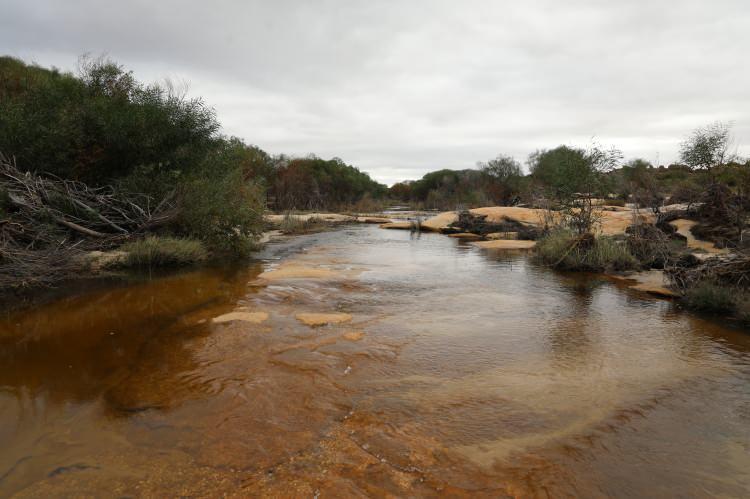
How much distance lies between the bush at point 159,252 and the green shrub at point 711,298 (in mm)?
11718

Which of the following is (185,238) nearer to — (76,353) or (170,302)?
Answer: (170,302)

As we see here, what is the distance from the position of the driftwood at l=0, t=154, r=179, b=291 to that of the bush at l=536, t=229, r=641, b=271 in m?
11.0

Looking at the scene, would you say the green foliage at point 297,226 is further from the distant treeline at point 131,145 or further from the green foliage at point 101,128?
the green foliage at point 101,128

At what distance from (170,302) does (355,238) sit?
1348 cm

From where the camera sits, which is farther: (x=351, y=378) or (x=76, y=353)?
(x=76, y=353)

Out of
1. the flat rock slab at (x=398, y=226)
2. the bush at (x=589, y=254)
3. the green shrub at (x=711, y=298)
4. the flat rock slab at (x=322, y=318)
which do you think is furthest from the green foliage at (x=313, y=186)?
the green shrub at (x=711, y=298)

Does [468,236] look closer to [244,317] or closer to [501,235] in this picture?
[501,235]

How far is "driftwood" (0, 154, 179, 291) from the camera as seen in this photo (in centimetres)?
791

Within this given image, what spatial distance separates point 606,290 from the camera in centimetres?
984

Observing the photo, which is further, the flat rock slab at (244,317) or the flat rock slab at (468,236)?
the flat rock slab at (468,236)

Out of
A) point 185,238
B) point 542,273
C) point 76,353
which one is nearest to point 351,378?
point 76,353

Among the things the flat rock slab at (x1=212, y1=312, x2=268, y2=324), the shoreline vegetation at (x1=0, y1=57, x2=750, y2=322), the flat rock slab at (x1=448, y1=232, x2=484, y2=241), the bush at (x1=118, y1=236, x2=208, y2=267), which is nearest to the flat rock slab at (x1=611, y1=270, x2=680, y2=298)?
the shoreline vegetation at (x1=0, y1=57, x2=750, y2=322)

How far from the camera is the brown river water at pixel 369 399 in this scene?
3.16m

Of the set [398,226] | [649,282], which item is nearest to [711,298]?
[649,282]
